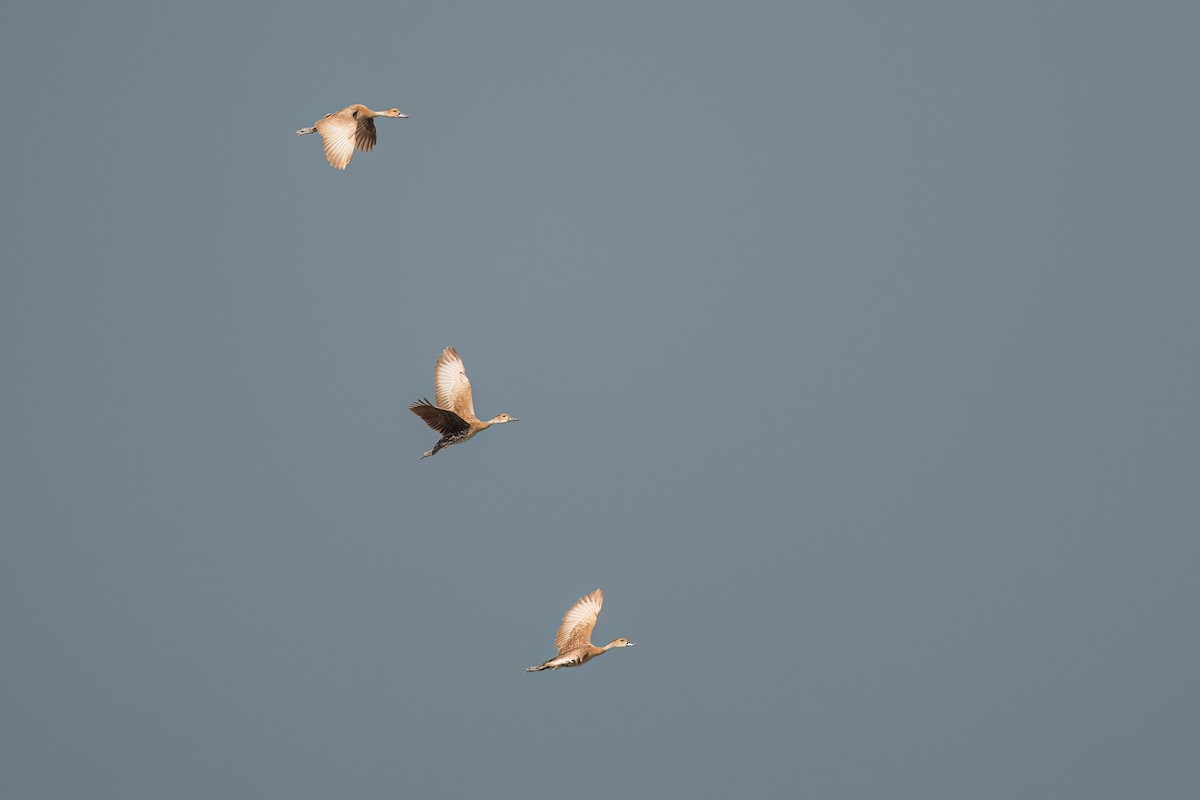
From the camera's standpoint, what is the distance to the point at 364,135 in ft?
189

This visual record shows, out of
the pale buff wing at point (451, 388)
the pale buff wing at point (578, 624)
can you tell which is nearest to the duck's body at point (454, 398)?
the pale buff wing at point (451, 388)

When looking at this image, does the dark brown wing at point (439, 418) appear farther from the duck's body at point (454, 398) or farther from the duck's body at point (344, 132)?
the duck's body at point (344, 132)

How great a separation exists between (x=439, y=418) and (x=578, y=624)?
917cm

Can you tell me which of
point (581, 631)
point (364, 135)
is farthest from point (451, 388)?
point (581, 631)

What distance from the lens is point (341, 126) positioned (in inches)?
2245

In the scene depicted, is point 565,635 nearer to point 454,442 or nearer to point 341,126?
point 454,442

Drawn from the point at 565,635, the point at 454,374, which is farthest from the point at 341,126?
the point at 565,635

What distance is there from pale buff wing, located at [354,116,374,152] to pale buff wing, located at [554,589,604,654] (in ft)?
56.7

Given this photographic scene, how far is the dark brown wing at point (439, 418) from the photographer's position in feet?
177

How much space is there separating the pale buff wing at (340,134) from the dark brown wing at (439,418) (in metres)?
8.96

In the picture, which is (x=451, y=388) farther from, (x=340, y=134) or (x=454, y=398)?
(x=340, y=134)

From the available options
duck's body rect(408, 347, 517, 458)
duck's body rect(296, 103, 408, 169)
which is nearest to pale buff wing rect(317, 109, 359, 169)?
duck's body rect(296, 103, 408, 169)

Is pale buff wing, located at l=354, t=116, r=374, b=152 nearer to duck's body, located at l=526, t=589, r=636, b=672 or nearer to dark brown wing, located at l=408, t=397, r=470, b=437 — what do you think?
dark brown wing, located at l=408, t=397, r=470, b=437

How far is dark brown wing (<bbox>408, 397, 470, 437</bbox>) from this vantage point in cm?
5409
